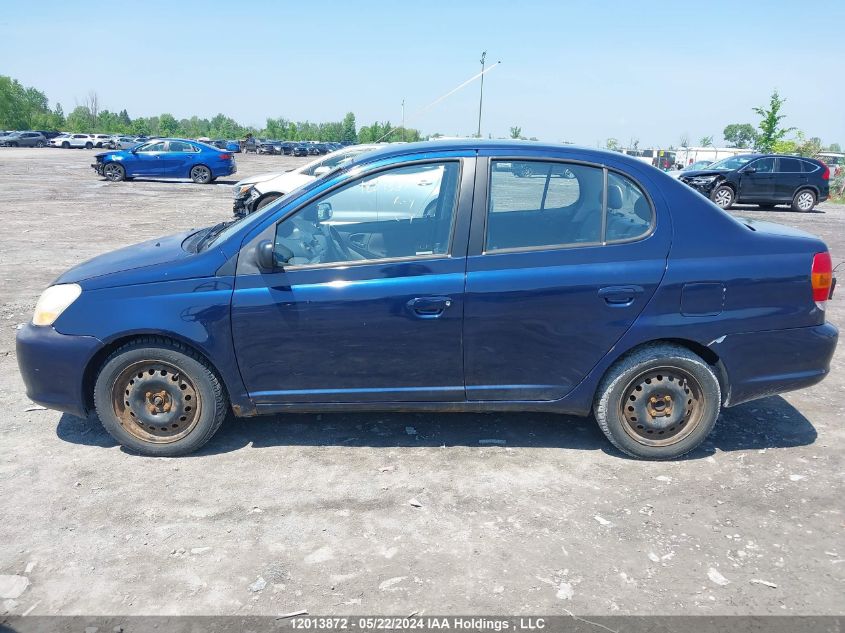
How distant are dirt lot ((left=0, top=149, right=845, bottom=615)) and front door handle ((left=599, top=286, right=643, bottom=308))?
0.98 m

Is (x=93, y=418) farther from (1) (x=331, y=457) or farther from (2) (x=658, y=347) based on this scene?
(2) (x=658, y=347)

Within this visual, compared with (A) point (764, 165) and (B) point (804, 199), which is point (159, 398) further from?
(B) point (804, 199)

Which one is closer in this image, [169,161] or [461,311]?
[461,311]

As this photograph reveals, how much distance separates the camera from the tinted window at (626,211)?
3.84m

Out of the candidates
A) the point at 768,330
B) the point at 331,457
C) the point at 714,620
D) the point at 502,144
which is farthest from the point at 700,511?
the point at 502,144

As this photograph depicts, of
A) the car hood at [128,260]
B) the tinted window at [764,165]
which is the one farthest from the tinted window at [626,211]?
the tinted window at [764,165]

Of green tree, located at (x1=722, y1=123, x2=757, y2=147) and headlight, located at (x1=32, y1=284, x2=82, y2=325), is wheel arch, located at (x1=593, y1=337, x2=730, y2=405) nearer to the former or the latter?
headlight, located at (x1=32, y1=284, x2=82, y2=325)

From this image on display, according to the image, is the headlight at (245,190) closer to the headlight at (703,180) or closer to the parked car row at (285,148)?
the headlight at (703,180)

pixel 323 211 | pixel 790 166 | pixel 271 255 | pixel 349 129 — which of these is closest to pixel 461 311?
pixel 323 211

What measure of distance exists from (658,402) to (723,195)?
55.4 feet

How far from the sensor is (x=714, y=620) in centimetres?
270

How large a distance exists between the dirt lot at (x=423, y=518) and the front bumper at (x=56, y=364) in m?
0.36

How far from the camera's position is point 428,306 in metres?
3.70

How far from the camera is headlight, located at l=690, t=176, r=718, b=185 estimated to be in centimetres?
1861
